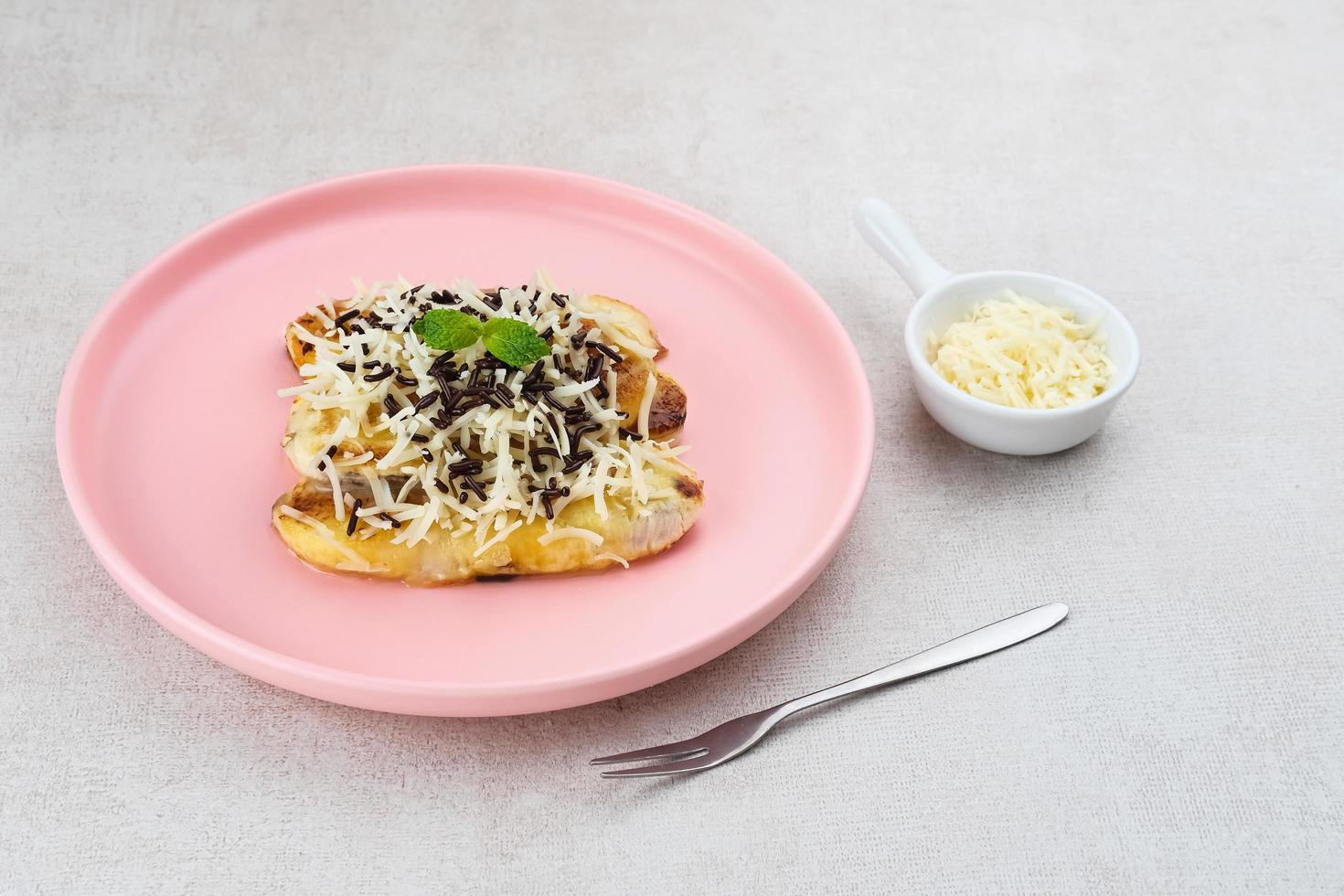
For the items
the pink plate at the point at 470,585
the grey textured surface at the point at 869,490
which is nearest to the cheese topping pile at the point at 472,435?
the pink plate at the point at 470,585

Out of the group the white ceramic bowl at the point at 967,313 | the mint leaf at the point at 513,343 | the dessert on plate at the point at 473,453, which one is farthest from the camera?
the white ceramic bowl at the point at 967,313

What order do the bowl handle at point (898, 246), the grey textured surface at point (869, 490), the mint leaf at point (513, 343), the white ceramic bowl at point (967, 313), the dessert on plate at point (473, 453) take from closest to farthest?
the grey textured surface at point (869, 490)
the dessert on plate at point (473, 453)
the mint leaf at point (513, 343)
the white ceramic bowl at point (967, 313)
the bowl handle at point (898, 246)

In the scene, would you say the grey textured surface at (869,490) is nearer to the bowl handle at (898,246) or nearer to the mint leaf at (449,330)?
the bowl handle at (898,246)

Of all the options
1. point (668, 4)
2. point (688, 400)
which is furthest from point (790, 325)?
point (668, 4)

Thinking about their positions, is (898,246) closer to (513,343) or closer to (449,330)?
(513,343)

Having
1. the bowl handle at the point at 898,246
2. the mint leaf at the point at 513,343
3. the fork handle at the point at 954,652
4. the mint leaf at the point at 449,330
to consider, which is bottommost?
the fork handle at the point at 954,652

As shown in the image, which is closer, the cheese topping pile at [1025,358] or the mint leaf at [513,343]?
the mint leaf at [513,343]

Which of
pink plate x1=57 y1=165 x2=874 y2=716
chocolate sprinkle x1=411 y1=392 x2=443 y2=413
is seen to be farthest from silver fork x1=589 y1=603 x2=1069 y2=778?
chocolate sprinkle x1=411 y1=392 x2=443 y2=413

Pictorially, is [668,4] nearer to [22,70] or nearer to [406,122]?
[406,122]
